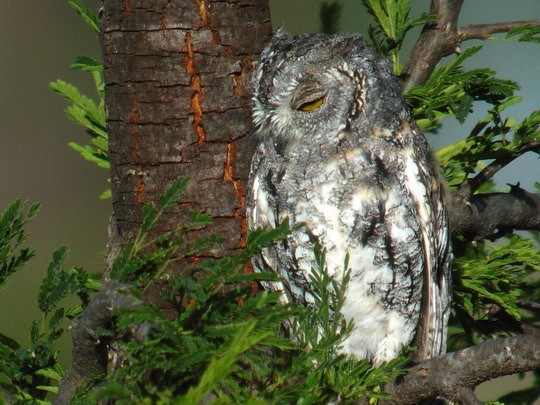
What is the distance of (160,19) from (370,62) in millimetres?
531

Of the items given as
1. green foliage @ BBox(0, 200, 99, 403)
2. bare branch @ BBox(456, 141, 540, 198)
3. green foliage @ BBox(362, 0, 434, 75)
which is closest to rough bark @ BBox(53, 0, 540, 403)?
green foliage @ BBox(362, 0, 434, 75)

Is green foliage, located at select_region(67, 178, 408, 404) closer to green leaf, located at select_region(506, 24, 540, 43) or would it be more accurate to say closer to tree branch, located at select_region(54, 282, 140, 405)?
tree branch, located at select_region(54, 282, 140, 405)

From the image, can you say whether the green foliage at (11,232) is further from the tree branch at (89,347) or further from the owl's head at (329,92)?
the owl's head at (329,92)

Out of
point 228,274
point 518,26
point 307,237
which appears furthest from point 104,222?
point 228,274

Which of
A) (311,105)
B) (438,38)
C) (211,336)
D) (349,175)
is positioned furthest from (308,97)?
(211,336)

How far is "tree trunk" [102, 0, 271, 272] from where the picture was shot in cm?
155

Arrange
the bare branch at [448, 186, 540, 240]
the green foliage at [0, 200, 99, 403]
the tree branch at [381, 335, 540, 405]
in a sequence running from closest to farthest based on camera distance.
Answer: the green foliage at [0, 200, 99, 403] → the tree branch at [381, 335, 540, 405] → the bare branch at [448, 186, 540, 240]

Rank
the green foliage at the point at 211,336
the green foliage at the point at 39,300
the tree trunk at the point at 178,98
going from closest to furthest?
1. the green foliage at the point at 211,336
2. the green foliage at the point at 39,300
3. the tree trunk at the point at 178,98

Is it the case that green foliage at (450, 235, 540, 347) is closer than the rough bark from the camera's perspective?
No

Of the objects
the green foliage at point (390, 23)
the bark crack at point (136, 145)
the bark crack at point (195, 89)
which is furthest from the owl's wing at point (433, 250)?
the bark crack at point (136, 145)

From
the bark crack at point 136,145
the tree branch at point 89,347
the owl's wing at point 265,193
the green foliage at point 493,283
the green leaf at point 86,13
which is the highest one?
the green leaf at point 86,13

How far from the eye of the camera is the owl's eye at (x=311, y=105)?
1831mm

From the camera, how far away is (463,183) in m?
1.85

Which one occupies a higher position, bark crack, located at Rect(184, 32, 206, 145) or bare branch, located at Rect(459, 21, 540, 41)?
bare branch, located at Rect(459, 21, 540, 41)
